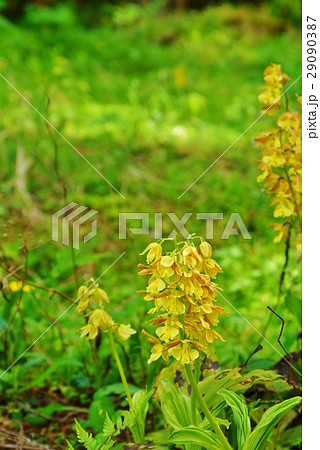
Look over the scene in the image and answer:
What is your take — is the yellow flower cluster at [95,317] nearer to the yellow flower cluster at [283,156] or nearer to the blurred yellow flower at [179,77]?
the yellow flower cluster at [283,156]

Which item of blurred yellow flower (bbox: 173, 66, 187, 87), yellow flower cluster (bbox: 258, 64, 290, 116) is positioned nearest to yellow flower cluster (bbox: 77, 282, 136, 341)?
yellow flower cluster (bbox: 258, 64, 290, 116)

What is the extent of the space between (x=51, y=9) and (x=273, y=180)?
6579 millimetres

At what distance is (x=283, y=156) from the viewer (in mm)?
1707

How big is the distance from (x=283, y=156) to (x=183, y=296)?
0.66 m

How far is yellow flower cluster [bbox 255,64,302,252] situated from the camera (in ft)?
5.60

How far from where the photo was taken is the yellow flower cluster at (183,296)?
3.98 ft

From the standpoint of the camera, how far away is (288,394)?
178 centimetres

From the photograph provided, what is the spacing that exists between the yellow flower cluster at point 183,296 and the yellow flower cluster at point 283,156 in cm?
55

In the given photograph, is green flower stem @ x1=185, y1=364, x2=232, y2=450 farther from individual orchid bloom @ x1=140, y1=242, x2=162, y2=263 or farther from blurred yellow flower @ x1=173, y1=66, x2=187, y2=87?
blurred yellow flower @ x1=173, y1=66, x2=187, y2=87

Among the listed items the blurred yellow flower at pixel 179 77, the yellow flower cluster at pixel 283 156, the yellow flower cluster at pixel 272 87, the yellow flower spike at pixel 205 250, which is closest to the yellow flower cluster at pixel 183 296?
the yellow flower spike at pixel 205 250
